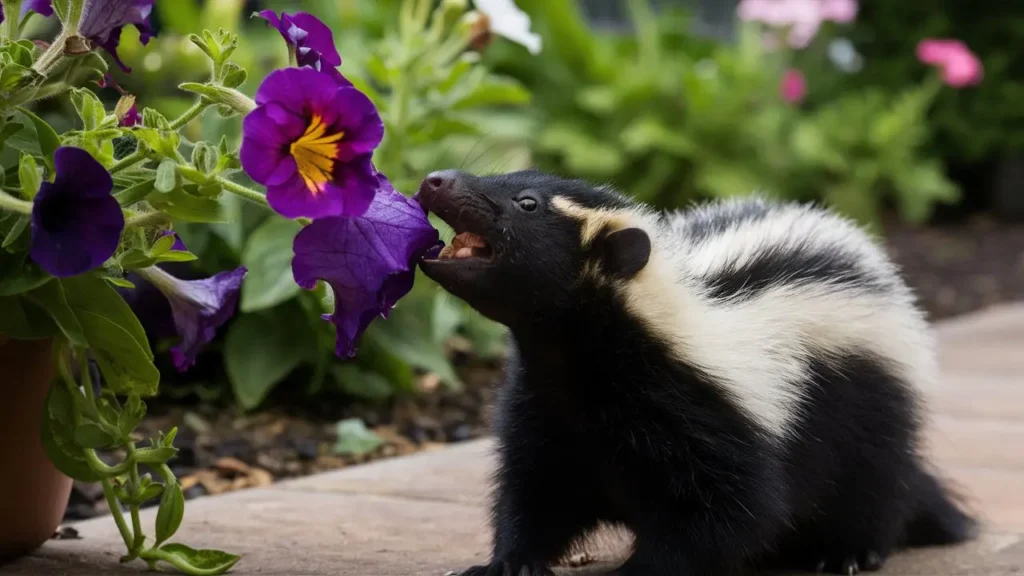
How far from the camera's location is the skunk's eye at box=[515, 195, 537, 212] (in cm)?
255

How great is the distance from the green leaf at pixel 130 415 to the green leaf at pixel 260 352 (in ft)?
6.80

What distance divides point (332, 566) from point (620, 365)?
0.77 m

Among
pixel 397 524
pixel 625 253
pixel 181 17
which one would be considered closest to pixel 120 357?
pixel 625 253

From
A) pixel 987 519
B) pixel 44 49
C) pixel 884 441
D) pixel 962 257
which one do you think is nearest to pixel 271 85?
pixel 44 49

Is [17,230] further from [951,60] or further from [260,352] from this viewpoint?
[951,60]

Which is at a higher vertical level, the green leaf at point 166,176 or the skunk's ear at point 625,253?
the skunk's ear at point 625,253

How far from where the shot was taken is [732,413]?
8.45ft

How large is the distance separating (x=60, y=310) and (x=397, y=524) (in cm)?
125

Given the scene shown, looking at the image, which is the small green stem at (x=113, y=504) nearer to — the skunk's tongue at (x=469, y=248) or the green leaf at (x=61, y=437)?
the green leaf at (x=61, y=437)

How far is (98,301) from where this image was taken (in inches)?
92.1

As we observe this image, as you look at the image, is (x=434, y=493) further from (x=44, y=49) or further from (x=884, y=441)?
(x=44, y=49)

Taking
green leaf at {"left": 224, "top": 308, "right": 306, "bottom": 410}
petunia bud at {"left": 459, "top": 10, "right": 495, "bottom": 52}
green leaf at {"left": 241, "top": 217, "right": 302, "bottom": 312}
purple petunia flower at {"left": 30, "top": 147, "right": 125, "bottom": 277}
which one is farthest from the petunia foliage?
petunia bud at {"left": 459, "top": 10, "right": 495, "bottom": 52}

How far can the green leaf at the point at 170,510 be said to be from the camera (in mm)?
2453

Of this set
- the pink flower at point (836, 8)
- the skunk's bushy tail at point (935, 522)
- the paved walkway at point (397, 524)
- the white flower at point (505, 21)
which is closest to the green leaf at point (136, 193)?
the paved walkway at point (397, 524)
